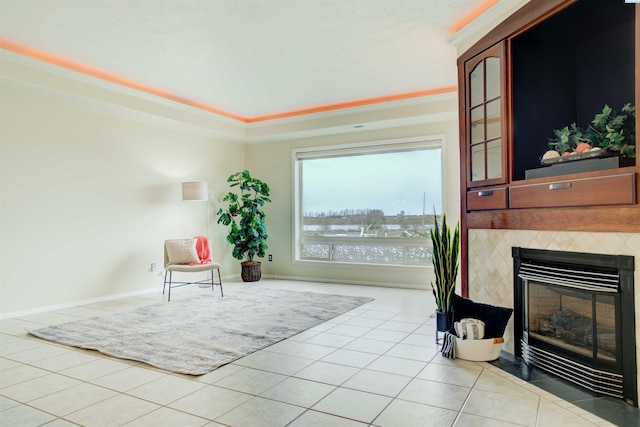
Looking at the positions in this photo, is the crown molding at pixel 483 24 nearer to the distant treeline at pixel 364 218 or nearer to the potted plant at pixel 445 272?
the potted plant at pixel 445 272

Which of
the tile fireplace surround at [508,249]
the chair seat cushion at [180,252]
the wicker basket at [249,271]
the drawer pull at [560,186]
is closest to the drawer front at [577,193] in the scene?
the drawer pull at [560,186]

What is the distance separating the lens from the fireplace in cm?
220

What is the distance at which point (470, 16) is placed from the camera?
349cm

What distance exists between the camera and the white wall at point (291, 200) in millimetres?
5824

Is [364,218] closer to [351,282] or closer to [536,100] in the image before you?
[351,282]

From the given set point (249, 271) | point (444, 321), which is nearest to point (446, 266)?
point (444, 321)

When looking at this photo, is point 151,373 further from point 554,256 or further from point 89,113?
point 89,113

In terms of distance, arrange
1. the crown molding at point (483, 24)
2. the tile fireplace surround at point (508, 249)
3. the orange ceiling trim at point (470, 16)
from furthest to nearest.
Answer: the orange ceiling trim at point (470, 16) → the crown molding at point (483, 24) → the tile fireplace surround at point (508, 249)

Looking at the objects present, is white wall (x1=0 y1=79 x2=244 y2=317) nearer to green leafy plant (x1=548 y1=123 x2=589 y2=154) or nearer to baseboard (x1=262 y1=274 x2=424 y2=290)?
baseboard (x1=262 y1=274 x2=424 y2=290)

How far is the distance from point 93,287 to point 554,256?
5029 mm

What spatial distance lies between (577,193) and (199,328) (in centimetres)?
325

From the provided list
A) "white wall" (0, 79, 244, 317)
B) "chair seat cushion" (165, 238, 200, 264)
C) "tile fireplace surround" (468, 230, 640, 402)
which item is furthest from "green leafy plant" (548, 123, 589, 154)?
"white wall" (0, 79, 244, 317)

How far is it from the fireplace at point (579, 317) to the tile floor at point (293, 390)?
21 cm

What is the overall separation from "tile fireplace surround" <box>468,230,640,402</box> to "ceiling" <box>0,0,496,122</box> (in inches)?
74.0
